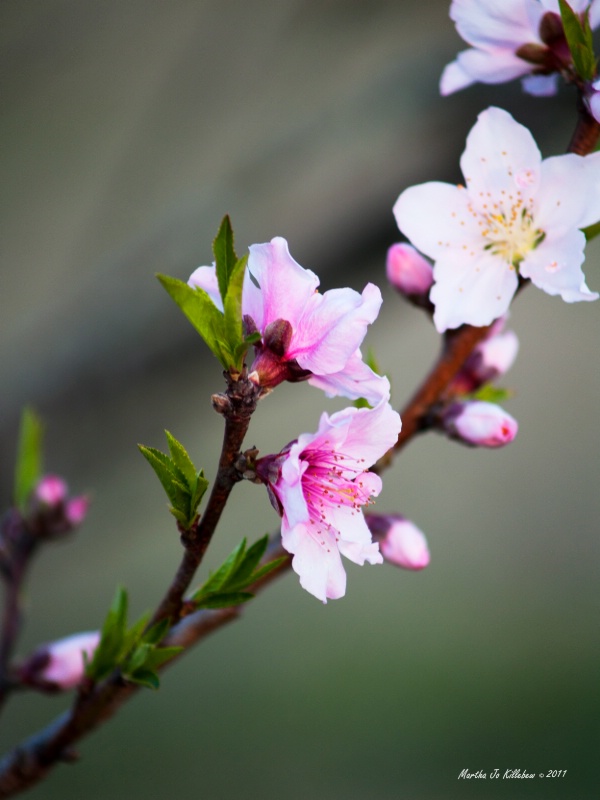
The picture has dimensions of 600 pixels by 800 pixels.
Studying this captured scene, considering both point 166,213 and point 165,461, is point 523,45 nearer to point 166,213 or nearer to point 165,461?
point 165,461

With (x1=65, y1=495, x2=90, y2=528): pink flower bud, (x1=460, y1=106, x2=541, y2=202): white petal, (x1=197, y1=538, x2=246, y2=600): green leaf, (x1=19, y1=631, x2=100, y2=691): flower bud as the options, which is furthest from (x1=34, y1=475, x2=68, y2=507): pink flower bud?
(x1=460, y1=106, x2=541, y2=202): white petal

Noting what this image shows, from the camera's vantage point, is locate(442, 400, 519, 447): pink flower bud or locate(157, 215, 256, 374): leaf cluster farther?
locate(442, 400, 519, 447): pink flower bud

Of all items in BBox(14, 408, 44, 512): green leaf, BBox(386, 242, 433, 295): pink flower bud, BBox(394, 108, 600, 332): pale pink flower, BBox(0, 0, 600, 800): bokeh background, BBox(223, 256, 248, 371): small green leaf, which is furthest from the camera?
BBox(0, 0, 600, 800): bokeh background

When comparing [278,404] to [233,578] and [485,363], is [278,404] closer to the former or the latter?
[485,363]

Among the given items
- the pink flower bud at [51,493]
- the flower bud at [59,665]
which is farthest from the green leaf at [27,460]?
the flower bud at [59,665]

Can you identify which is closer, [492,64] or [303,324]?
[303,324]

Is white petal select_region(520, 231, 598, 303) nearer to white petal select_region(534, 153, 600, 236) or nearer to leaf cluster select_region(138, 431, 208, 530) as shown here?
white petal select_region(534, 153, 600, 236)

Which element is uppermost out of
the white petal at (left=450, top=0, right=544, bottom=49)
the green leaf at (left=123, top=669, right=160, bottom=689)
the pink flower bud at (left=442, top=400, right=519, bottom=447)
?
the white petal at (left=450, top=0, right=544, bottom=49)

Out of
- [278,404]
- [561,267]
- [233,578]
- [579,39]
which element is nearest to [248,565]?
[233,578]
